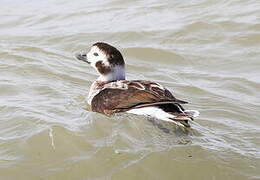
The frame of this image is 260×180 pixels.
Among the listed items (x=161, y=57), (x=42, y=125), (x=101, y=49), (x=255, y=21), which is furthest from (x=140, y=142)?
(x=255, y=21)

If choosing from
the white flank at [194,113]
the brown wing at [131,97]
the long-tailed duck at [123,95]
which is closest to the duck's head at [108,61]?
the long-tailed duck at [123,95]

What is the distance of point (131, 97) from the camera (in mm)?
6828

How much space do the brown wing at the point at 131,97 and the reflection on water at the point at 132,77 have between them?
0.44ft

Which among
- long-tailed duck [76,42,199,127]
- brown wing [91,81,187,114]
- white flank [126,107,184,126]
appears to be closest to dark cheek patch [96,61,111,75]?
long-tailed duck [76,42,199,127]

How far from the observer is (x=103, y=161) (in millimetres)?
5695

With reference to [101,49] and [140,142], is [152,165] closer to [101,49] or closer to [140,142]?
[140,142]

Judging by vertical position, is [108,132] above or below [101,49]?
below

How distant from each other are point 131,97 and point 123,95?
16 centimetres

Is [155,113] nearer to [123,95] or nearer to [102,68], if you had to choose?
[123,95]

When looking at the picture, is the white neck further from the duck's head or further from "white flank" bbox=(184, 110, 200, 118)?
"white flank" bbox=(184, 110, 200, 118)

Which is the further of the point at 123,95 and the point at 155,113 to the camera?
the point at 123,95

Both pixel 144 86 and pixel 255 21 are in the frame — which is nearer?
pixel 144 86

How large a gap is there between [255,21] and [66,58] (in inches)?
144

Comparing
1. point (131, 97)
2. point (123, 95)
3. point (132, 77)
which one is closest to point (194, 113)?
point (131, 97)
